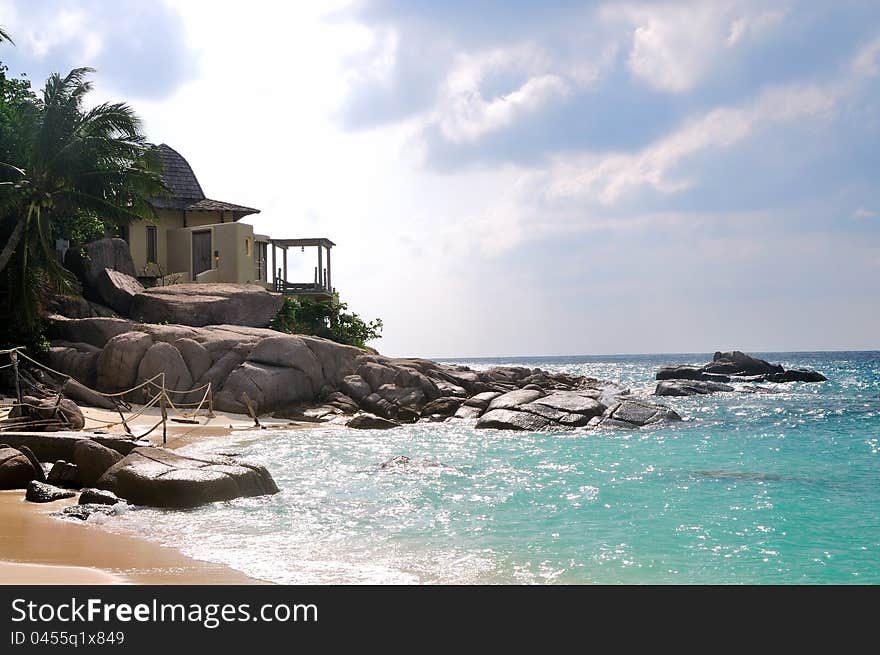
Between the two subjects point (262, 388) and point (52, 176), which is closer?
point (52, 176)

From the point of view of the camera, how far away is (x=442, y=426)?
2412cm

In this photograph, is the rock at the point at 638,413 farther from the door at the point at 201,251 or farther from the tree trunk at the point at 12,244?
the door at the point at 201,251

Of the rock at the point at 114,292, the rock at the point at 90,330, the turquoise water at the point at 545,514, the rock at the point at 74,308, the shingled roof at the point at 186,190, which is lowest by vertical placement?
the turquoise water at the point at 545,514

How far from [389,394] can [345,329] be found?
1060 cm

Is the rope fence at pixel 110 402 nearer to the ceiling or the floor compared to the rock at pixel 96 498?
nearer to the ceiling

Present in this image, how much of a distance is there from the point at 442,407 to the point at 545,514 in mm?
15435

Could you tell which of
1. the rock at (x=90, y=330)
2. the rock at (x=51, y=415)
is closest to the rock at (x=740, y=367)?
the rock at (x=90, y=330)

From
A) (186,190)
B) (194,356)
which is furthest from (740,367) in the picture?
(194,356)

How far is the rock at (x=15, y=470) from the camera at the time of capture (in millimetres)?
11789

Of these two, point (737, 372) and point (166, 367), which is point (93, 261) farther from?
point (737, 372)

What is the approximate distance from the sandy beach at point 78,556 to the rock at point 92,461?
1.23m

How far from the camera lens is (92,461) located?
12336mm

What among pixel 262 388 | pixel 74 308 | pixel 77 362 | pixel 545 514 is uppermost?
pixel 74 308
